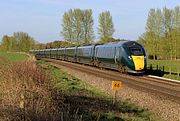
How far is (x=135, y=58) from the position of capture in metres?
32.4

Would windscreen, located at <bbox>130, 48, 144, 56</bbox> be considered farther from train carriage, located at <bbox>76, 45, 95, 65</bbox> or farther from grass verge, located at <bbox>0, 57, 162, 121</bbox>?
grass verge, located at <bbox>0, 57, 162, 121</bbox>

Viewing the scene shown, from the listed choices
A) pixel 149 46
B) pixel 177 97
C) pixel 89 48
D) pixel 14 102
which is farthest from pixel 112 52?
pixel 149 46

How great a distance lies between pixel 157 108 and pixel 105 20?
7849cm

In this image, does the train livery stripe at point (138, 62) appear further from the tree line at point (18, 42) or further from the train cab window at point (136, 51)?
the tree line at point (18, 42)

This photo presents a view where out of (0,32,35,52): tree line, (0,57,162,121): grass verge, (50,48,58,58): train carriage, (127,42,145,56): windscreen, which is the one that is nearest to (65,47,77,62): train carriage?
(50,48,58,58): train carriage

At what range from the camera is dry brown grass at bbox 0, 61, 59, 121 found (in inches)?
343

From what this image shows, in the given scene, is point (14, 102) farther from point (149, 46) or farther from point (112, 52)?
point (149, 46)

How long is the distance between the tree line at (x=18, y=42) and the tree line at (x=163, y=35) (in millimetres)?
68579

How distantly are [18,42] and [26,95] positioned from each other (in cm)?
13938

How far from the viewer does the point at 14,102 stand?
10391 millimetres

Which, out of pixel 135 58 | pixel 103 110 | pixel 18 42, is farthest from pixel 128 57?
pixel 18 42

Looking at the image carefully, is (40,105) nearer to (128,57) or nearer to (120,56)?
(128,57)

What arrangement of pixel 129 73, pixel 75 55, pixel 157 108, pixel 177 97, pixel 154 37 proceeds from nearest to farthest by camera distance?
1. pixel 157 108
2. pixel 177 97
3. pixel 129 73
4. pixel 75 55
5. pixel 154 37

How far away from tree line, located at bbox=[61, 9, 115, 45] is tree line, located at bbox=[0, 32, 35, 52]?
4531cm
